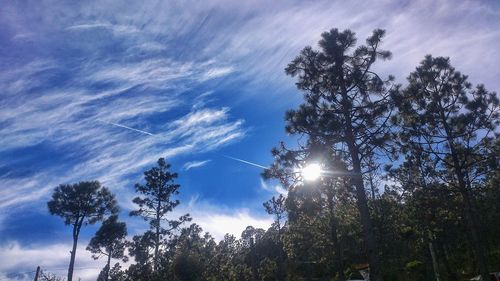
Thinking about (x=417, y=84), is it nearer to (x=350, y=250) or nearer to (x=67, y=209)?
(x=350, y=250)

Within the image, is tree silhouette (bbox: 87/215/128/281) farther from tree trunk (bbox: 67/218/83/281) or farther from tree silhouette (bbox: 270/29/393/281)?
tree silhouette (bbox: 270/29/393/281)

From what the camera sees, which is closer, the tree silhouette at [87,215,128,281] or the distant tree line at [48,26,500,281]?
the distant tree line at [48,26,500,281]

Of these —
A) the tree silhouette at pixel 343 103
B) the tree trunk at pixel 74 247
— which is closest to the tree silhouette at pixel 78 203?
the tree trunk at pixel 74 247

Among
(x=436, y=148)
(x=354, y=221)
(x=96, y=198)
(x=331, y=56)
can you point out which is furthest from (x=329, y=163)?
(x=96, y=198)

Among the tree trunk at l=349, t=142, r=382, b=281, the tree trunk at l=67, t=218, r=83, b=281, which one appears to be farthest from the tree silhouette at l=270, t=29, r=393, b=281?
the tree trunk at l=67, t=218, r=83, b=281

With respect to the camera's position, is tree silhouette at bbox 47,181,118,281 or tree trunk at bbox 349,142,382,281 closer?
tree trunk at bbox 349,142,382,281

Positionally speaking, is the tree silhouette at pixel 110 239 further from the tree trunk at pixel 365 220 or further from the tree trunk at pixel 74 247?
the tree trunk at pixel 365 220

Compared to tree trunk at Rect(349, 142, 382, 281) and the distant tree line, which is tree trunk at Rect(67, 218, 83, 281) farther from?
tree trunk at Rect(349, 142, 382, 281)

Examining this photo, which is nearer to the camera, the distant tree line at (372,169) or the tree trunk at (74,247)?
the distant tree line at (372,169)

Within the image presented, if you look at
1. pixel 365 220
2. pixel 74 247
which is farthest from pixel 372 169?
pixel 74 247

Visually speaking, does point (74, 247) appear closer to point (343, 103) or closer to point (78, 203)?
point (78, 203)

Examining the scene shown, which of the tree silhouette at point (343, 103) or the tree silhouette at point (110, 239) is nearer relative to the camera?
the tree silhouette at point (343, 103)

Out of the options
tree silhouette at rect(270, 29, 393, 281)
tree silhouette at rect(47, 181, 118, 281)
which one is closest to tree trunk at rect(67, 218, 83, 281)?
tree silhouette at rect(47, 181, 118, 281)

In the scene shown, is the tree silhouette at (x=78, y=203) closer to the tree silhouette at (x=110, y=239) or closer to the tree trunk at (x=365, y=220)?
the tree silhouette at (x=110, y=239)
